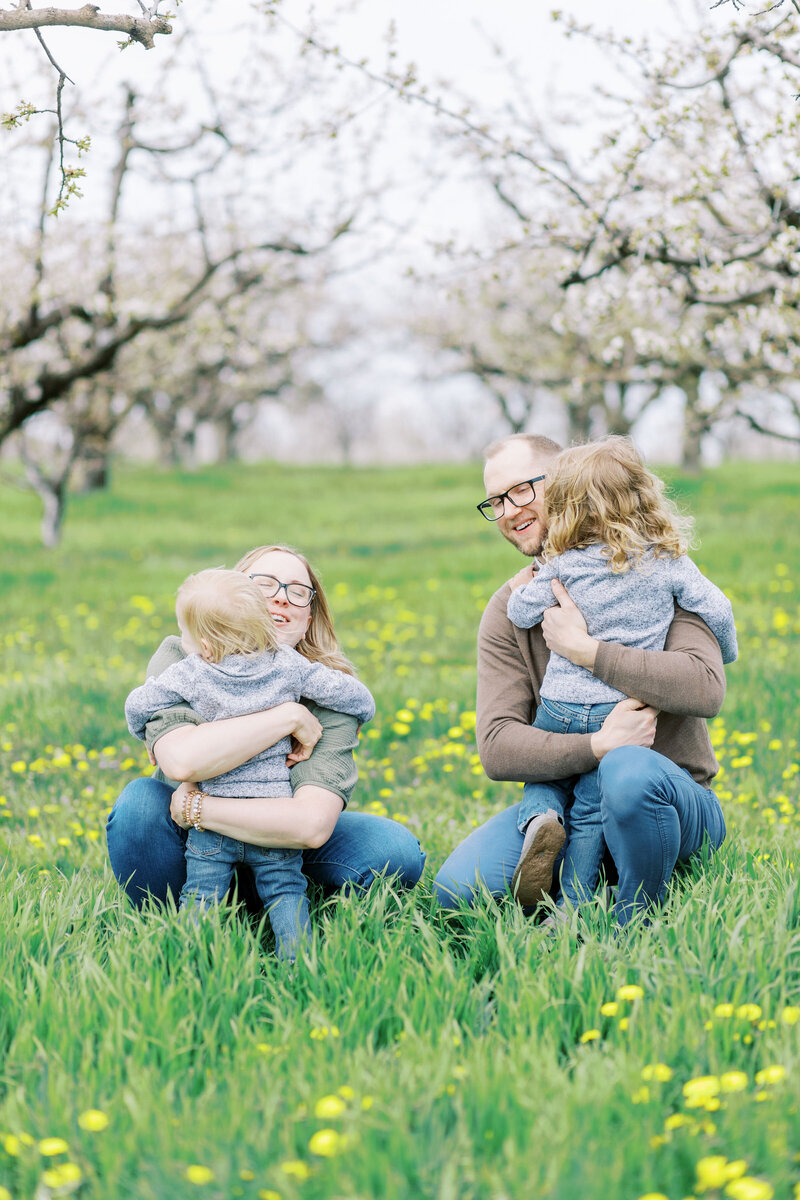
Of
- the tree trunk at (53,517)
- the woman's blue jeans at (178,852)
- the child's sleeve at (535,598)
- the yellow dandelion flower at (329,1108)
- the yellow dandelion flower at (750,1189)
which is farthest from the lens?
the tree trunk at (53,517)

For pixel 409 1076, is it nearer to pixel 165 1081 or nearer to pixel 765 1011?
pixel 165 1081

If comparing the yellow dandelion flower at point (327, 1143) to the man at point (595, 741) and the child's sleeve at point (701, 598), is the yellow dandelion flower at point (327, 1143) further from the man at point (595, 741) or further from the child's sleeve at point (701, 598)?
the child's sleeve at point (701, 598)

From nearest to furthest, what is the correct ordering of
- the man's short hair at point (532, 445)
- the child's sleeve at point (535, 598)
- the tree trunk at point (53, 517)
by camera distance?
the child's sleeve at point (535, 598)
the man's short hair at point (532, 445)
the tree trunk at point (53, 517)

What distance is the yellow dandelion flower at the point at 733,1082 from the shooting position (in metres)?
1.92

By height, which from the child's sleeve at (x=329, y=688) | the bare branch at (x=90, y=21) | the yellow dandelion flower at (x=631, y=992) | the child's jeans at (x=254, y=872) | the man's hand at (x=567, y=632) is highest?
the bare branch at (x=90, y=21)

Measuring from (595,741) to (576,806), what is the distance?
23 centimetres

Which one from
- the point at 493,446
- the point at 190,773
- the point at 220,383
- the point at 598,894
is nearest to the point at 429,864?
the point at 598,894

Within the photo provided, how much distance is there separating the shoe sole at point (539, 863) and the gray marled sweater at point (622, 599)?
42 centimetres

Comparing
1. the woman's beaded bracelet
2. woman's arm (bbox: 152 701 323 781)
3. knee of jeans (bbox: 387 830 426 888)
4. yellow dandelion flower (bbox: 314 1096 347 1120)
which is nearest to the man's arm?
knee of jeans (bbox: 387 830 426 888)

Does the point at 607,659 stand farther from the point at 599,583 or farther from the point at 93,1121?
the point at 93,1121

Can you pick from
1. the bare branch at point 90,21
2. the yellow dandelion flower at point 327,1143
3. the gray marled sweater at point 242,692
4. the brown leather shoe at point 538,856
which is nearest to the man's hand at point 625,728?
the brown leather shoe at point 538,856

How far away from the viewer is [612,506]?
117 inches

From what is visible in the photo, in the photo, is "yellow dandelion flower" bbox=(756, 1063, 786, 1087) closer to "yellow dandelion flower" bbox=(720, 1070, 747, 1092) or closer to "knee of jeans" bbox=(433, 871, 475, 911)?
"yellow dandelion flower" bbox=(720, 1070, 747, 1092)

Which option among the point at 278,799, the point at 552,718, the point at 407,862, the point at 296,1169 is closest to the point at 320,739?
the point at 278,799
